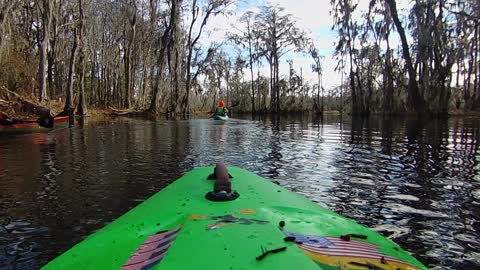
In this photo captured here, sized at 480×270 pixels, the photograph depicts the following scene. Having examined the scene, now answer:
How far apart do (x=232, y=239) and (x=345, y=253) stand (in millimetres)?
598

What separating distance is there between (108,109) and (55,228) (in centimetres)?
3271

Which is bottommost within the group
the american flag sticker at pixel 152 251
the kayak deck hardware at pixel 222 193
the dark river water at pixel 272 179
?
the dark river water at pixel 272 179

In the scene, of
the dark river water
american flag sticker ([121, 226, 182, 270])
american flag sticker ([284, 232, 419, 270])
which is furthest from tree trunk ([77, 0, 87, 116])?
american flag sticker ([284, 232, 419, 270])

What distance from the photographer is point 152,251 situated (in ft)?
6.76

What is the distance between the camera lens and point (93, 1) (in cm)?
3622

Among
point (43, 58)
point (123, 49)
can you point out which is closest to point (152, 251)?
point (43, 58)

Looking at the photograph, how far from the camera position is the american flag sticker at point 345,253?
1.87m

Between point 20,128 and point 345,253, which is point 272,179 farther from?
point 20,128

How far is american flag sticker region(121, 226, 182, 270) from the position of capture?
189cm

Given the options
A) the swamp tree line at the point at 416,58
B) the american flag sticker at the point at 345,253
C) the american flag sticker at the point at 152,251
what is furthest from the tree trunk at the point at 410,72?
the american flag sticker at the point at 152,251

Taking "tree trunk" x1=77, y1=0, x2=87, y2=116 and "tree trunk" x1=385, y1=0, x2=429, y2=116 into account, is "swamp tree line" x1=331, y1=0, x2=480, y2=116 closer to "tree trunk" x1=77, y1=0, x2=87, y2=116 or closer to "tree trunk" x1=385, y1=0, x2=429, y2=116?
"tree trunk" x1=385, y1=0, x2=429, y2=116

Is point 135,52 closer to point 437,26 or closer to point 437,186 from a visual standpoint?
point 437,26

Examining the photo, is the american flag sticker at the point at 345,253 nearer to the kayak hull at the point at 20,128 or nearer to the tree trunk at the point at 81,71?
the kayak hull at the point at 20,128

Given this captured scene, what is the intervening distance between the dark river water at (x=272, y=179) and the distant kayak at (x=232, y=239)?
116 cm
